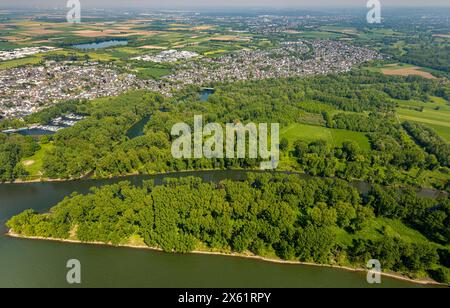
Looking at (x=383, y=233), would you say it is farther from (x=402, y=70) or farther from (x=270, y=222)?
(x=402, y=70)

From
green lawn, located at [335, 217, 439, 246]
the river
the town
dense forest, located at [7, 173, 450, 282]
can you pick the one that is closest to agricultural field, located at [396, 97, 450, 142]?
dense forest, located at [7, 173, 450, 282]

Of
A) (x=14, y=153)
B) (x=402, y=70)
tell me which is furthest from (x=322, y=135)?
(x=402, y=70)

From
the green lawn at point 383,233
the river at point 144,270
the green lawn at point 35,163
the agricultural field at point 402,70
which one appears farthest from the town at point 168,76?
the green lawn at point 383,233

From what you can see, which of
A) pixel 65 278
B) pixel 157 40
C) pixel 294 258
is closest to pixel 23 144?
pixel 65 278

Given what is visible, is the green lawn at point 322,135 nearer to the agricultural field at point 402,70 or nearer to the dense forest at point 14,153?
the dense forest at point 14,153

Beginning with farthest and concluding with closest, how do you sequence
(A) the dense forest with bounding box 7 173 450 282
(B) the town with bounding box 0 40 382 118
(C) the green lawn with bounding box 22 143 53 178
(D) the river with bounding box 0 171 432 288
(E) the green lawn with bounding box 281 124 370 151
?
(B) the town with bounding box 0 40 382 118 < (E) the green lawn with bounding box 281 124 370 151 < (C) the green lawn with bounding box 22 143 53 178 < (A) the dense forest with bounding box 7 173 450 282 < (D) the river with bounding box 0 171 432 288

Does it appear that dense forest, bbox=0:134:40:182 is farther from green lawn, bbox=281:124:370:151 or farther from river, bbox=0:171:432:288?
green lawn, bbox=281:124:370:151
